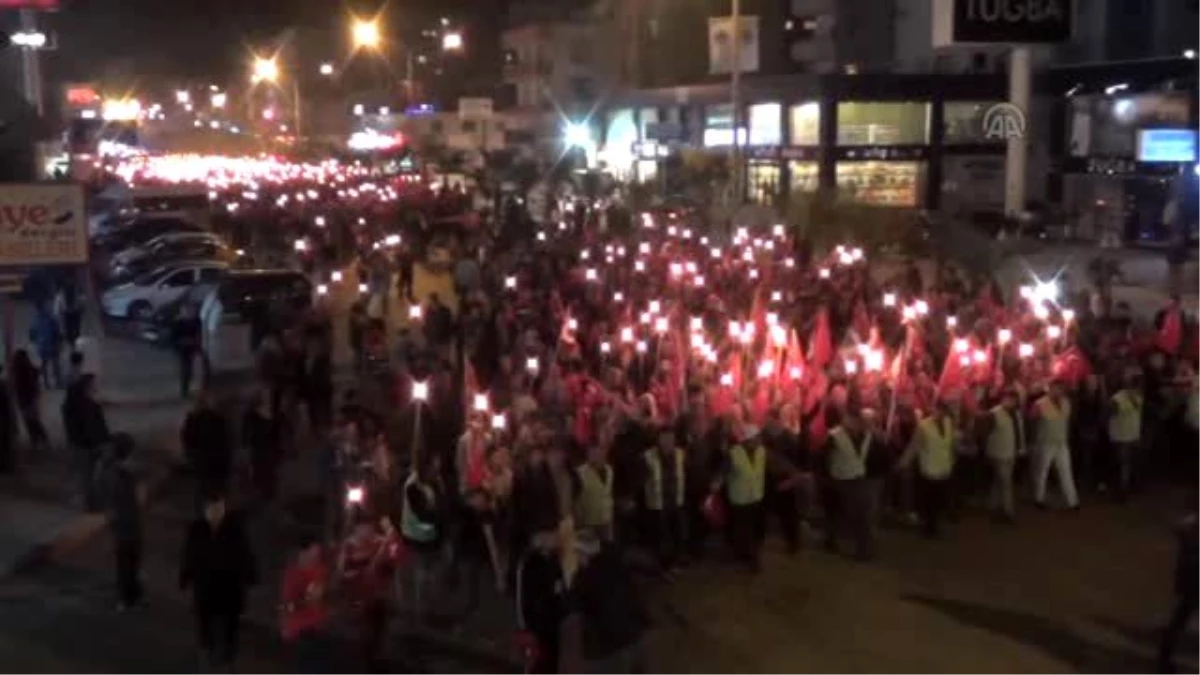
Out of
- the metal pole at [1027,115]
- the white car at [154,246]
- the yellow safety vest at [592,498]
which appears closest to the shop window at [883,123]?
the metal pole at [1027,115]

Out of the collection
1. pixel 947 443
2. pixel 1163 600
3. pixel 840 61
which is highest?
pixel 840 61

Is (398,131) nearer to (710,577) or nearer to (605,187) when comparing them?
(605,187)

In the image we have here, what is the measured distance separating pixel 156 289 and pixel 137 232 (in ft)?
33.7

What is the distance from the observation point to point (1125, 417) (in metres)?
15.2

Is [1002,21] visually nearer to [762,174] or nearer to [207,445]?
[207,445]

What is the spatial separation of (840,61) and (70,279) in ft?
152

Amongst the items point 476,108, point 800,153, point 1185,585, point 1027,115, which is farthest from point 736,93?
point 1185,585

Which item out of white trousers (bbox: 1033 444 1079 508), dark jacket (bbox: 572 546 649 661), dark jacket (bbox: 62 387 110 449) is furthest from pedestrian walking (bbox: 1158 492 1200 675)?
dark jacket (bbox: 62 387 110 449)

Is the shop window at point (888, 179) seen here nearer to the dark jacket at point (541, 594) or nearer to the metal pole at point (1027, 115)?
the metal pole at point (1027, 115)

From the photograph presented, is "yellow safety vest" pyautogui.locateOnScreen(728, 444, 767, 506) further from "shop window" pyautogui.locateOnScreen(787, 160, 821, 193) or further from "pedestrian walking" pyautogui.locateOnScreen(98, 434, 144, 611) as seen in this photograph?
"shop window" pyautogui.locateOnScreen(787, 160, 821, 193)

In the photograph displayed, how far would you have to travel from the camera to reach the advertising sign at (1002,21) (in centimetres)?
2489

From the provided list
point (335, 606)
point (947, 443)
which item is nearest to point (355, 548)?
point (335, 606)

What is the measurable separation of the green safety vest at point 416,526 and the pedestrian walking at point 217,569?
4.11ft

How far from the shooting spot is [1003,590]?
41.8 ft
